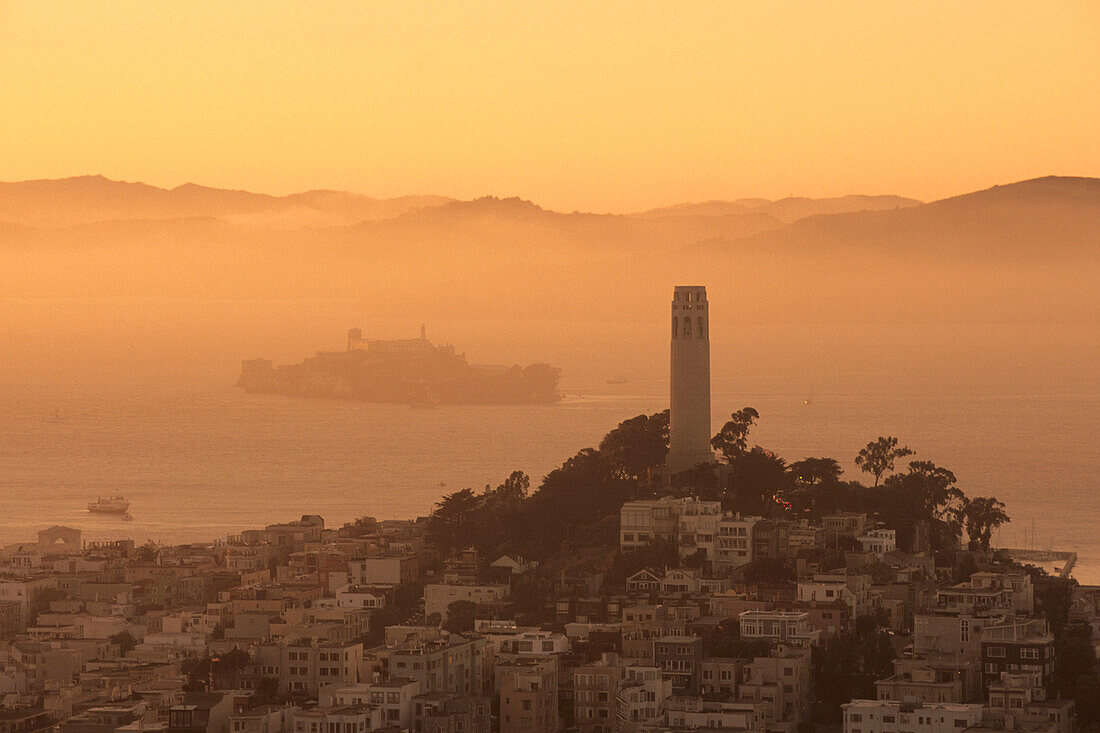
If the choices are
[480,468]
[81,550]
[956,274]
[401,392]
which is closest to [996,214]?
[956,274]

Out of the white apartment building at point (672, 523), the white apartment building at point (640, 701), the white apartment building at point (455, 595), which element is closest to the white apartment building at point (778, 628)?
the white apartment building at point (640, 701)

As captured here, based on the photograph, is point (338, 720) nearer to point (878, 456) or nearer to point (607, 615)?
point (607, 615)

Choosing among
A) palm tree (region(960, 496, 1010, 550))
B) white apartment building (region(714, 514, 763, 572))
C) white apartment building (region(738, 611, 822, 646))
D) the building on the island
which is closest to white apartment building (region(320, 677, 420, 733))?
the building on the island

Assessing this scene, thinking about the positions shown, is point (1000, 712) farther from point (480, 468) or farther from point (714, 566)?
point (480, 468)

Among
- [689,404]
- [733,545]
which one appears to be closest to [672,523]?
[733,545]

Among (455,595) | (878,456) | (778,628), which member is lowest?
(778,628)
